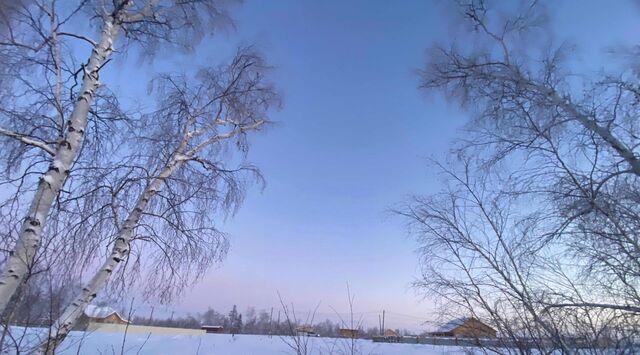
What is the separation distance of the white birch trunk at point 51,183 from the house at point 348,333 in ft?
10.1

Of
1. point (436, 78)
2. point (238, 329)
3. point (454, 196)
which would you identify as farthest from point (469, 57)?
point (238, 329)

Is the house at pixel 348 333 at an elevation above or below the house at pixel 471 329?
below

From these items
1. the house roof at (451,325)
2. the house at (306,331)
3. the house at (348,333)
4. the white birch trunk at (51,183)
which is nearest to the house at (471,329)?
the house roof at (451,325)

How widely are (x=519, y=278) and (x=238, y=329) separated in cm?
3190

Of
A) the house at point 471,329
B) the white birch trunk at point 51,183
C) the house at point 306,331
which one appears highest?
the white birch trunk at point 51,183

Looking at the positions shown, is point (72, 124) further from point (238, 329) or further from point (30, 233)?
point (238, 329)

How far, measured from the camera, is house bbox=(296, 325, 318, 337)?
3806mm

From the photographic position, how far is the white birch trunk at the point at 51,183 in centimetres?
341

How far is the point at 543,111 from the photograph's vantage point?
23.4 feet

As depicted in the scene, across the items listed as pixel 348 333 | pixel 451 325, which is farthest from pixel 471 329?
pixel 348 333

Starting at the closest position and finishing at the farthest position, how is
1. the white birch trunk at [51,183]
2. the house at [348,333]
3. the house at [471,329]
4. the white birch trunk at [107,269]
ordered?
1. the house at [471,329]
2. the white birch trunk at [51,183]
3. the white birch trunk at [107,269]
4. the house at [348,333]

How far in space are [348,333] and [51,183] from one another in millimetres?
3704

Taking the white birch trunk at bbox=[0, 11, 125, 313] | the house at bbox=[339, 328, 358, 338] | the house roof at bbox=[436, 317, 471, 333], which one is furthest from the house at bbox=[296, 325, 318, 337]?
the white birch trunk at bbox=[0, 11, 125, 313]

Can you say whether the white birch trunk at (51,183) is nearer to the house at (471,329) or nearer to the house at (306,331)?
the house at (306,331)
